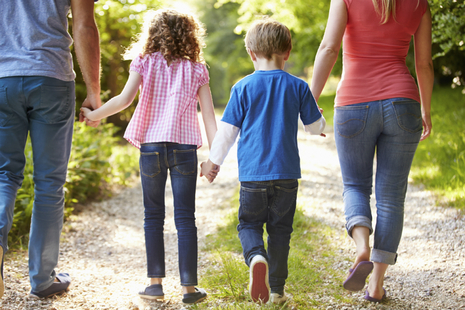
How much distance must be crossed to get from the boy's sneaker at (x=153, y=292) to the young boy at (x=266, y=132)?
0.67 meters

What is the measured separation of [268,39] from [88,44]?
1.10m

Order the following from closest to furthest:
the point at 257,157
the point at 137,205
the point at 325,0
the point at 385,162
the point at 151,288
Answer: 1. the point at 257,157
2. the point at 385,162
3. the point at 151,288
4. the point at 137,205
5. the point at 325,0

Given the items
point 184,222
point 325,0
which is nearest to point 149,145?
point 184,222

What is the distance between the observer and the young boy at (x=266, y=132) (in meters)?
2.26

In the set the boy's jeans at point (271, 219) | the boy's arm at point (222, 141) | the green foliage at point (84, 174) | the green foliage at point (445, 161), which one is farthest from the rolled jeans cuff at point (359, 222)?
the green foliage at point (84, 174)

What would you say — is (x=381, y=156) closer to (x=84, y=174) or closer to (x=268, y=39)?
(x=268, y=39)

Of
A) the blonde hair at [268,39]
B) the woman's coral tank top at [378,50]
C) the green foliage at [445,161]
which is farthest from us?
the green foliage at [445,161]

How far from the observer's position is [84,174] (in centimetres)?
515

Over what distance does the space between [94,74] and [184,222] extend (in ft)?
3.49

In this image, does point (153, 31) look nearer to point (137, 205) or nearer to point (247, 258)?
point (247, 258)

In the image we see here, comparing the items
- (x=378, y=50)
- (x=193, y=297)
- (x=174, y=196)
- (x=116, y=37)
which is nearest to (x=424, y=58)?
(x=378, y=50)

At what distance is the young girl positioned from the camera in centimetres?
247

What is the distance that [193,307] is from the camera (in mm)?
2537

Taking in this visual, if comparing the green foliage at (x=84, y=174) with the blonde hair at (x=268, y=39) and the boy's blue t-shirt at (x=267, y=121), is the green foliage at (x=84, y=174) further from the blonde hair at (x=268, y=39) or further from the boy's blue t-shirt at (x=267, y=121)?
the blonde hair at (x=268, y=39)
